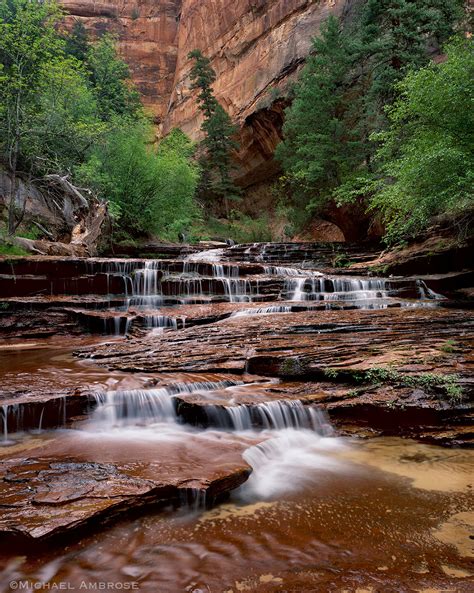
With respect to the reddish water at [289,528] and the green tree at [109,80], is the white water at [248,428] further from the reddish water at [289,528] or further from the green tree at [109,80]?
the green tree at [109,80]

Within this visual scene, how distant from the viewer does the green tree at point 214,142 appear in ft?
106

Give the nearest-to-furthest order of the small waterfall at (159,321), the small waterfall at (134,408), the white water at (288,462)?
the white water at (288,462) < the small waterfall at (134,408) < the small waterfall at (159,321)

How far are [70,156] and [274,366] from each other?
17233mm

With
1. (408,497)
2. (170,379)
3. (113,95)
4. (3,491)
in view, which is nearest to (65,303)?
(170,379)

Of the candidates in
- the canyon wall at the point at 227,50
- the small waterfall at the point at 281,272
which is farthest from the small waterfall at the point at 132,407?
the canyon wall at the point at 227,50

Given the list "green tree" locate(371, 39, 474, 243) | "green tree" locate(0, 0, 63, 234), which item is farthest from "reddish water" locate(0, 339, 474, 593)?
"green tree" locate(0, 0, 63, 234)

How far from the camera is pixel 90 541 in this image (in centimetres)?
265

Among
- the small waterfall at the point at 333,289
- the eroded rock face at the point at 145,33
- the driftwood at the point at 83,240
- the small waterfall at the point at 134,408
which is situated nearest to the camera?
the small waterfall at the point at 134,408

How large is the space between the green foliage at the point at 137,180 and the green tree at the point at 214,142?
11.8 m

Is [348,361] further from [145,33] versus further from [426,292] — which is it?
[145,33]

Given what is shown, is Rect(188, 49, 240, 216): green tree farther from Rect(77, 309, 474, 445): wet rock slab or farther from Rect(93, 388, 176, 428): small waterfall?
Rect(93, 388, 176, 428): small waterfall

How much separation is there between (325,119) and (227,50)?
20.4 meters

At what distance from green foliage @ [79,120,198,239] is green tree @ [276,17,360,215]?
7.19 metres

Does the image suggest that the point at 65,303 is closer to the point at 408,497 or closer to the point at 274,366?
the point at 274,366
